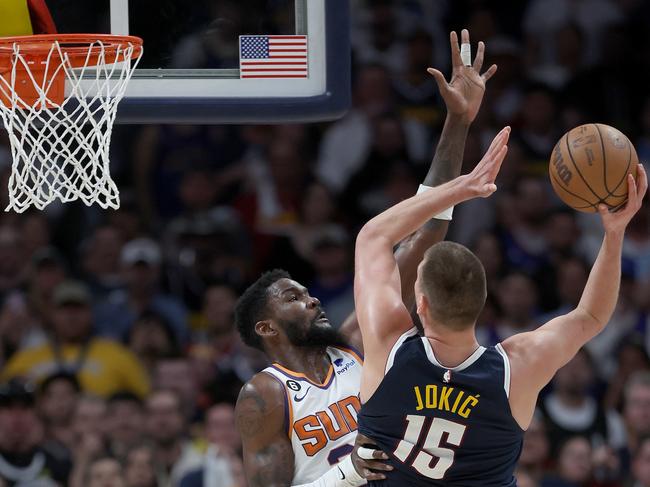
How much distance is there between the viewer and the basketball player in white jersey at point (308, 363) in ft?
14.5

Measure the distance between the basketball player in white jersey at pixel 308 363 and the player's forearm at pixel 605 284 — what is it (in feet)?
3.06

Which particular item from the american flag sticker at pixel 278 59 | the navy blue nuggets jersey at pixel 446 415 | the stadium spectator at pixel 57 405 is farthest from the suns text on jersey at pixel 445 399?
the stadium spectator at pixel 57 405

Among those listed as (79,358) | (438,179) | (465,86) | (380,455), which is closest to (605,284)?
(380,455)

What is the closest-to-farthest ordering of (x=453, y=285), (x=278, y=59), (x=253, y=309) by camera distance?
(x=453, y=285), (x=253, y=309), (x=278, y=59)

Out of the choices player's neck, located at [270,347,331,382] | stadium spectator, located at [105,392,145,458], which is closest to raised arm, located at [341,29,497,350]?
player's neck, located at [270,347,331,382]

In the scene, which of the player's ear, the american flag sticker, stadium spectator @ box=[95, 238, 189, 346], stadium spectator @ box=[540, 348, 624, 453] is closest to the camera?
the player's ear

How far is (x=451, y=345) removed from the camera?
3.66 metres

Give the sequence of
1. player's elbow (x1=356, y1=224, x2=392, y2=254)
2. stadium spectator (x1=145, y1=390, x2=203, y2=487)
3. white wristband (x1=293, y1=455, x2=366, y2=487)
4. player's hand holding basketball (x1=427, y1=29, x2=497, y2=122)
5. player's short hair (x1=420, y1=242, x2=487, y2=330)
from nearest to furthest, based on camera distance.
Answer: player's short hair (x1=420, y1=242, x2=487, y2=330) → player's elbow (x1=356, y1=224, x2=392, y2=254) → white wristband (x1=293, y1=455, x2=366, y2=487) → player's hand holding basketball (x1=427, y1=29, x2=497, y2=122) → stadium spectator (x1=145, y1=390, x2=203, y2=487)

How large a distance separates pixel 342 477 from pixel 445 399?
0.58 m

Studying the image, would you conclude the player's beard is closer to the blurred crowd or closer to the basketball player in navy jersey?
the basketball player in navy jersey

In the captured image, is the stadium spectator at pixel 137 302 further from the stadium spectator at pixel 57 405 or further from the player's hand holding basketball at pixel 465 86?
the player's hand holding basketball at pixel 465 86

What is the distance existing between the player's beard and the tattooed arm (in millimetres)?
286

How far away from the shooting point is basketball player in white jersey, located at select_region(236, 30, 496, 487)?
4.41m

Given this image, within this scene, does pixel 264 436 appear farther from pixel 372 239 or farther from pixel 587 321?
pixel 587 321
